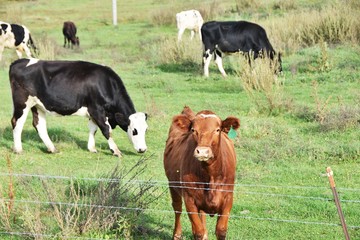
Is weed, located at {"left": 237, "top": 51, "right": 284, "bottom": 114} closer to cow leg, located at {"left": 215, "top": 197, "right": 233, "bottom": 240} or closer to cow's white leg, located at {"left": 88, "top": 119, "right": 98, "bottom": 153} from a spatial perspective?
cow's white leg, located at {"left": 88, "top": 119, "right": 98, "bottom": 153}

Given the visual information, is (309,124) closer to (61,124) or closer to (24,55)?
(61,124)

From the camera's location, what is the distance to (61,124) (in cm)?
1333

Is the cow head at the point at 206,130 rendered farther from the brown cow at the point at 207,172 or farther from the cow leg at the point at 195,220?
the cow leg at the point at 195,220

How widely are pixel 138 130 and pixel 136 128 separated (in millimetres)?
62

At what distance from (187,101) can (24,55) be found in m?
10.1

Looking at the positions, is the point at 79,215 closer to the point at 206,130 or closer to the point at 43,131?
the point at 206,130

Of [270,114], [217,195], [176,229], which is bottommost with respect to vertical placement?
[270,114]

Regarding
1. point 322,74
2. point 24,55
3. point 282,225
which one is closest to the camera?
point 282,225

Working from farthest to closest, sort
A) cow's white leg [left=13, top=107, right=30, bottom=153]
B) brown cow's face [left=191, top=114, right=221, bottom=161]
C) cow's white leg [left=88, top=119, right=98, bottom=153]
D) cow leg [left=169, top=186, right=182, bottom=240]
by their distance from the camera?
cow's white leg [left=88, top=119, right=98, bottom=153]
cow's white leg [left=13, top=107, right=30, bottom=153]
cow leg [left=169, top=186, right=182, bottom=240]
brown cow's face [left=191, top=114, right=221, bottom=161]

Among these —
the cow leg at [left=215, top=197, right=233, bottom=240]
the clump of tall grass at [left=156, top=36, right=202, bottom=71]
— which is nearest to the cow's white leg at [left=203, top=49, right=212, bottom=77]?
the clump of tall grass at [left=156, top=36, right=202, bottom=71]

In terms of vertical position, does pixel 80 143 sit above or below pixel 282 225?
below

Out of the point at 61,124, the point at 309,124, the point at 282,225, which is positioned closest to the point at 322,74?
the point at 309,124

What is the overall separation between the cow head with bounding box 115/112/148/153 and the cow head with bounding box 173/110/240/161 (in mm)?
4956

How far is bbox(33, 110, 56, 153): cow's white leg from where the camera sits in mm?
11273
